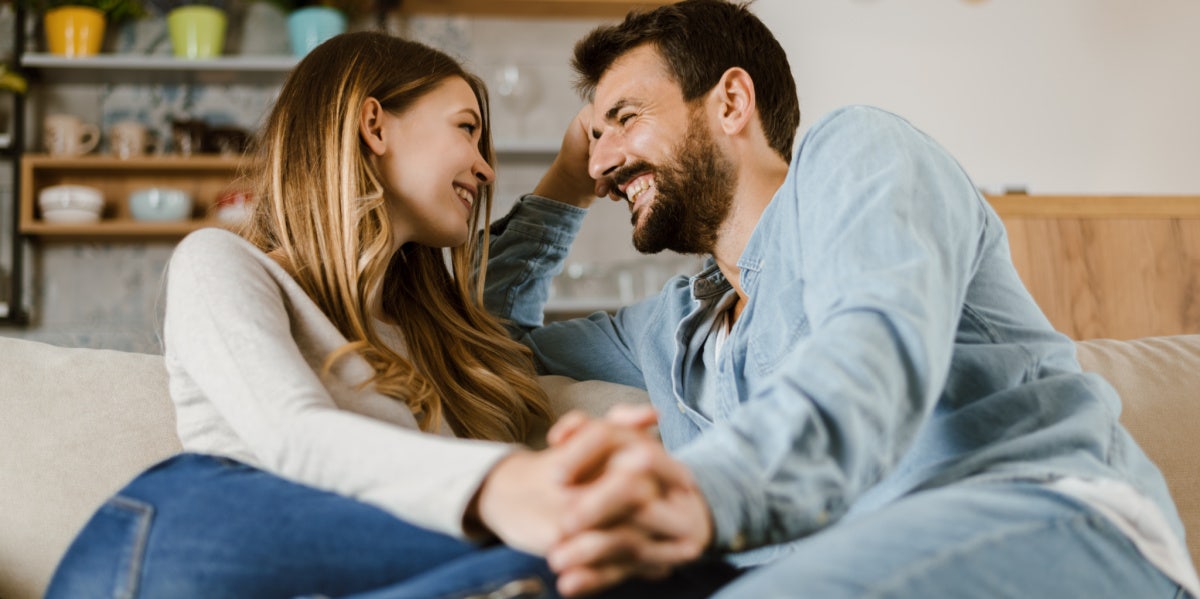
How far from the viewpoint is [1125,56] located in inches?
A: 135

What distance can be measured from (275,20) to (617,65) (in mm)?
2042

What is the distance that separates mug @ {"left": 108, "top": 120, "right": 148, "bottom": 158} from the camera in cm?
312

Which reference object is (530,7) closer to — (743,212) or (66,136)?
(66,136)

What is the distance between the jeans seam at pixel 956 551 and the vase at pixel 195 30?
2.95 m

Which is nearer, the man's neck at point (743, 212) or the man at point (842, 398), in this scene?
the man at point (842, 398)

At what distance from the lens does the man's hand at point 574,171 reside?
176cm

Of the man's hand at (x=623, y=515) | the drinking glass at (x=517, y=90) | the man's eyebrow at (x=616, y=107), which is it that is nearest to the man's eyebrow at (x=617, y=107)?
the man's eyebrow at (x=616, y=107)

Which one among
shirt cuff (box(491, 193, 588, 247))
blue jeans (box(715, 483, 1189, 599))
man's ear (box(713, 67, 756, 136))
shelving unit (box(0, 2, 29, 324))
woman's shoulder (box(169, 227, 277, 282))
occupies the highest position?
man's ear (box(713, 67, 756, 136))

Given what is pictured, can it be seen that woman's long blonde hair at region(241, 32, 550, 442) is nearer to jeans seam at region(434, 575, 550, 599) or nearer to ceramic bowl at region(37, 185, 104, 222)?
jeans seam at region(434, 575, 550, 599)

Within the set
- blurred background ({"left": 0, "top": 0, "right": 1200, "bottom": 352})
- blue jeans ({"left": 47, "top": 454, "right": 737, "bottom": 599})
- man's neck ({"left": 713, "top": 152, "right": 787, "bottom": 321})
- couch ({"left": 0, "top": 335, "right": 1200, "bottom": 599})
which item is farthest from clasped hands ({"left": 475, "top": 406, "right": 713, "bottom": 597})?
blurred background ({"left": 0, "top": 0, "right": 1200, "bottom": 352})

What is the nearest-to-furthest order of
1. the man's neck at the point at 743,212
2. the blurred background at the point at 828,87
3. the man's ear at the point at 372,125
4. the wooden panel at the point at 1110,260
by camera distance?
the man's ear at the point at 372,125
the man's neck at the point at 743,212
the wooden panel at the point at 1110,260
the blurred background at the point at 828,87

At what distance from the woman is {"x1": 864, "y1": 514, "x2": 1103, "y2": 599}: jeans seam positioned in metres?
0.16

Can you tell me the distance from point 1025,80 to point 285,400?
3157mm

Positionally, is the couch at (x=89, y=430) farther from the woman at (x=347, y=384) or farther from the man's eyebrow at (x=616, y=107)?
the man's eyebrow at (x=616, y=107)
